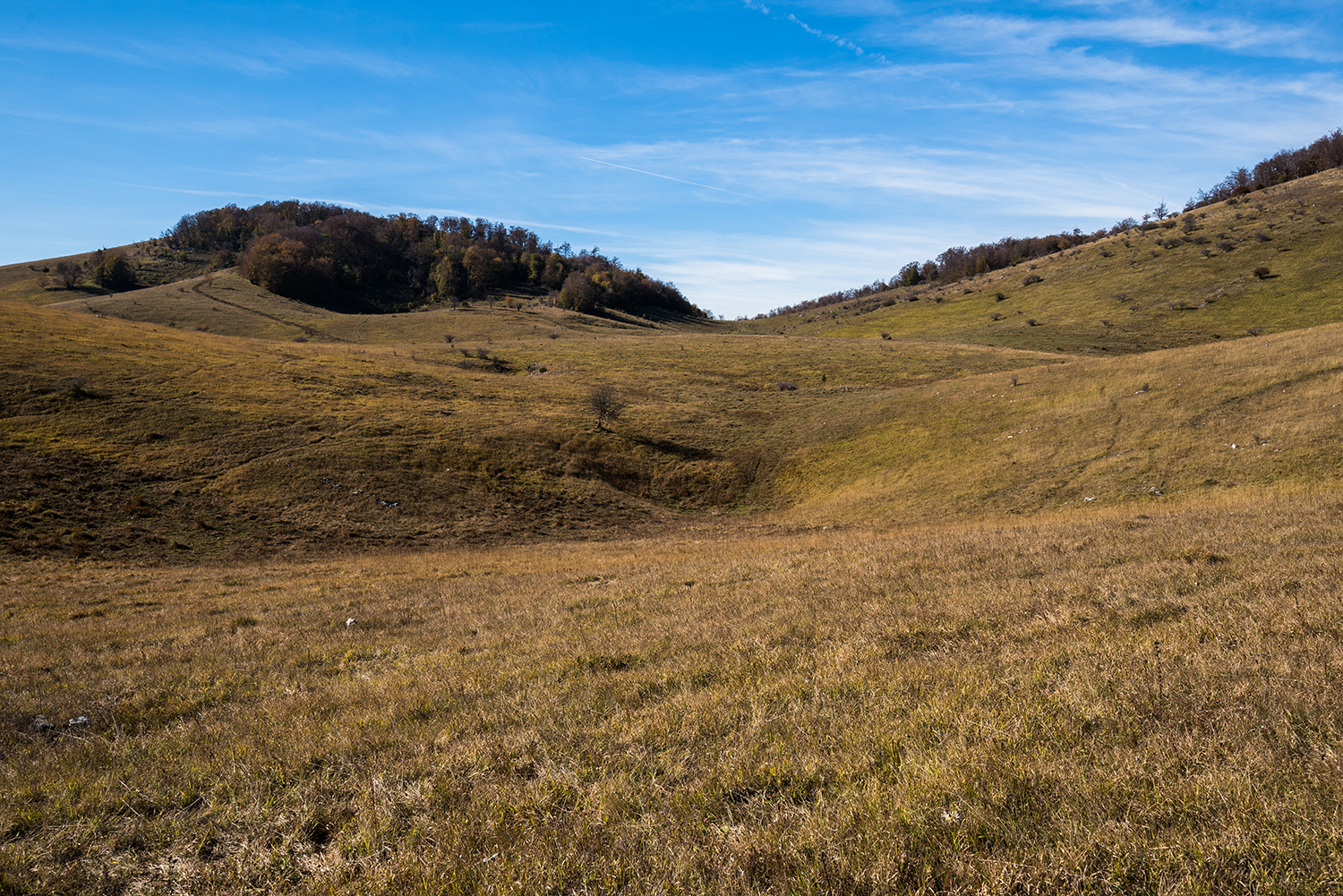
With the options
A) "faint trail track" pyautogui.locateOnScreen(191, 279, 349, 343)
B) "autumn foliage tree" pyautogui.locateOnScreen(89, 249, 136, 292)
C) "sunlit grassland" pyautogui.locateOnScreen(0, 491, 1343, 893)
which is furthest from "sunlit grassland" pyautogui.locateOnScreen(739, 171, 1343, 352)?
"autumn foliage tree" pyautogui.locateOnScreen(89, 249, 136, 292)

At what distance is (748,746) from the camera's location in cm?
504

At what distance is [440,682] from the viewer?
7.71 meters

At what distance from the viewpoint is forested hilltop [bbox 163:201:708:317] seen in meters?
149

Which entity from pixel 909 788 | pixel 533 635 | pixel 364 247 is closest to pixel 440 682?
pixel 533 635

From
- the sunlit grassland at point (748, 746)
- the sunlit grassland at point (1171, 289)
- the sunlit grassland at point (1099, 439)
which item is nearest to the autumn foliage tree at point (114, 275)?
the sunlit grassland at point (1171, 289)

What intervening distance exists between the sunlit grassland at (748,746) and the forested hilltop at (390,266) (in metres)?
151

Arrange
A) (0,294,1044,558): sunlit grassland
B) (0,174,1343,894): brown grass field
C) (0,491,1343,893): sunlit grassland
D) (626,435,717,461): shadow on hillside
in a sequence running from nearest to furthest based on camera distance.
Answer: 1. (0,491,1343,893): sunlit grassland
2. (0,174,1343,894): brown grass field
3. (0,294,1044,558): sunlit grassland
4. (626,435,717,461): shadow on hillside

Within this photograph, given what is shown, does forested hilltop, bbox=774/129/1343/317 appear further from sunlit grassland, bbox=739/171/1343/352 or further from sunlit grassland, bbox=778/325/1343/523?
sunlit grassland, bbox=778/325/1343/523

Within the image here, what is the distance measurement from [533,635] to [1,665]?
872 centimetres

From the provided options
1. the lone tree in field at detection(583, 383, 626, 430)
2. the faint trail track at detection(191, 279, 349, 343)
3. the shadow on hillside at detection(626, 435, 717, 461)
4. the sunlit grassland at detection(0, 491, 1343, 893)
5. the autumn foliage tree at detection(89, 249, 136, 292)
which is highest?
the autumn foliage tree at detection(89, 249, 136, 292)

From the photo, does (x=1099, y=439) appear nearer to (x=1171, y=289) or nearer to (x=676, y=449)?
(x=676, y=449)

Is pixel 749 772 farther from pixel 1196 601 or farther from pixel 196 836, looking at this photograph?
pixel 1196 601

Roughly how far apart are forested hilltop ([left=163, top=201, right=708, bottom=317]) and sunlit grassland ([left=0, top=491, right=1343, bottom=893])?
151 meters

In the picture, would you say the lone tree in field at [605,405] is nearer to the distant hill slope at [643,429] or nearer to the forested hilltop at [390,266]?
the distant hill slope at [643,429]
